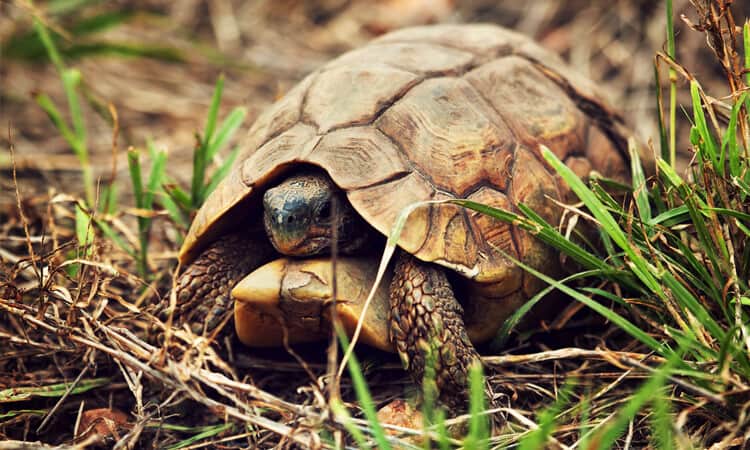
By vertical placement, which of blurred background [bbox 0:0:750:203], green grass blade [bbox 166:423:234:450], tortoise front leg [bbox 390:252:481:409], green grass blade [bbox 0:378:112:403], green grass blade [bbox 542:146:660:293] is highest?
blurred background [bbox 0:0:750:203]

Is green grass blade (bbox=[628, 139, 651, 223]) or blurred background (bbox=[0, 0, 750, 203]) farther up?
blurred background (bbox=[0, 0, 750, 203])

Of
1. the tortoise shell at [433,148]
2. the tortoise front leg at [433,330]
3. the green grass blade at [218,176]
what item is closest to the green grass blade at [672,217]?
the tortoise shell at [433,148]

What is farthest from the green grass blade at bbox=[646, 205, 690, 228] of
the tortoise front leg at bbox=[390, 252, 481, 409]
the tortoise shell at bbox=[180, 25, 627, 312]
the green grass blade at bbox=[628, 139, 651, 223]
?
the tortoise front leg at bbox=[390, 252, 481, 409]

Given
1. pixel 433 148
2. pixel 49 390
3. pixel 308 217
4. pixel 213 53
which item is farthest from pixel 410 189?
pixel 213 53

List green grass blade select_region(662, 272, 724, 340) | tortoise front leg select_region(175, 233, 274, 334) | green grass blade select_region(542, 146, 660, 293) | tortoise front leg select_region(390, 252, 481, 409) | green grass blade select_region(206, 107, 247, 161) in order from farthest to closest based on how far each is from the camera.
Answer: green grass blade select_region(206, 107, 247, 161) < tortoise front leg select_region(175, 233, 274, 334) < tortoise front leg select_region(390, 252, 481, 409) < green grass blade select_region(542, 146, 660, 293) < green grass blade select_region(662, 272, 724, 340)

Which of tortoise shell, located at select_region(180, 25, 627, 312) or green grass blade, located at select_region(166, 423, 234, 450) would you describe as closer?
green grass blade, located at select_region(166, 423, 234, 450)

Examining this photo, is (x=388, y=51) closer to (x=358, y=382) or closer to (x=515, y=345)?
(x=515, y=345)

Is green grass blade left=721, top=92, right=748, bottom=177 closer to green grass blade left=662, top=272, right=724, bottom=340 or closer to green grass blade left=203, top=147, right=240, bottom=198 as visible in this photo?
green grass blade left=662, top=272, right=724, bottom=340

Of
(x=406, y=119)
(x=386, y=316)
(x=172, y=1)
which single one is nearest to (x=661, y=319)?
(x=386, y=316)
